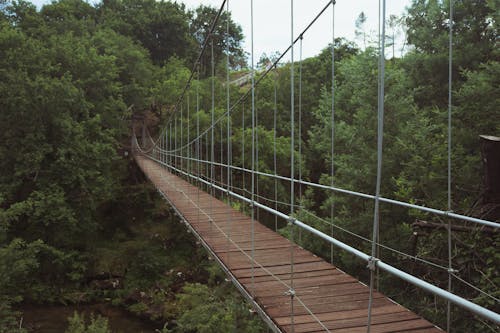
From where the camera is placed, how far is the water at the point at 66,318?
7.90m

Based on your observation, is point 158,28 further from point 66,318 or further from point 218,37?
point 66,318

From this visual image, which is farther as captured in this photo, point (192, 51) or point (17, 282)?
point (192, 51)

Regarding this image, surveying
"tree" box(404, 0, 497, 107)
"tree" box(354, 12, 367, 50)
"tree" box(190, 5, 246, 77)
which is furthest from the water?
"tree" box(190, 5, 246, 77)

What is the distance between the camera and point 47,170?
939 cm

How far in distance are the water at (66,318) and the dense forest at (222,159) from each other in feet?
0.63

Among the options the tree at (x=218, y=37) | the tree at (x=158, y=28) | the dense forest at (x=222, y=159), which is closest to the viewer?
the dense forest at (x=222, y=159)

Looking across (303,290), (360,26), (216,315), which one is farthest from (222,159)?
(303,290)

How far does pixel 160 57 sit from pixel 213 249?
20023mm

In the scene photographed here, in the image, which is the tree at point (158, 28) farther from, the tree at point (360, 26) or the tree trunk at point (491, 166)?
the tree trunk at point (491, 166)

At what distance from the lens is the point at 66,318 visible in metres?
8.33

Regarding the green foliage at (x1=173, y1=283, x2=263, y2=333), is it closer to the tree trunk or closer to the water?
the water

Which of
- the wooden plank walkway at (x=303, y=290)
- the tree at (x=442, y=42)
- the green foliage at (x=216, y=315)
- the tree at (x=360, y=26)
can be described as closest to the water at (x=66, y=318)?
the green foliage at (x=216, y=315)

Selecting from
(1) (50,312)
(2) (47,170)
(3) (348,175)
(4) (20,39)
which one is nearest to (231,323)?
(3) (348,175)

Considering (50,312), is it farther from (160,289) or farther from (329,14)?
(329,14)
